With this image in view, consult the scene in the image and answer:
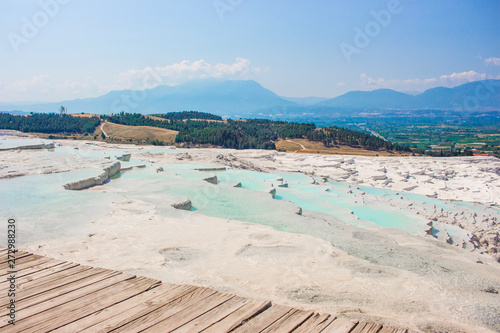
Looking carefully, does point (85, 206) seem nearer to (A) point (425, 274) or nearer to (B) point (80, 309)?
(B) point (80, 309)

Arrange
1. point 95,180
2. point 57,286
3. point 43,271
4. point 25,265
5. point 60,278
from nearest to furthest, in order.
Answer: point 57,286, point 60,278, point 43,271, point 25,265, point 95,180

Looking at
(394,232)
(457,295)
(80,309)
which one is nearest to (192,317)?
(80,309)

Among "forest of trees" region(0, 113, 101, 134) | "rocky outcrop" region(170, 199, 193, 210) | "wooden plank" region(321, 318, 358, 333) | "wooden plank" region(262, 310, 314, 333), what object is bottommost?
"rocky outcrop" region(170, 199, 193, 210)

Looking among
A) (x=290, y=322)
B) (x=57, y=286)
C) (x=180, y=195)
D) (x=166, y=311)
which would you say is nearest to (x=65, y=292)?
(x=57, y=286)

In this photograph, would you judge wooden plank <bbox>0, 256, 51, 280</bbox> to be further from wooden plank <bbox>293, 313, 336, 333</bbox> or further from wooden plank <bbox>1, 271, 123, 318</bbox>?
wooden plank <bbox>293, 313, 336, 333</bbox>

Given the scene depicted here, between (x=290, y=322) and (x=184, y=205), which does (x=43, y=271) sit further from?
(x=184, y=205)

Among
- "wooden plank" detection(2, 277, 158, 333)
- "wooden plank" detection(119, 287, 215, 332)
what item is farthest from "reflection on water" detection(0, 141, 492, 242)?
"wooden plank" detection(119, 287, 215, 332)

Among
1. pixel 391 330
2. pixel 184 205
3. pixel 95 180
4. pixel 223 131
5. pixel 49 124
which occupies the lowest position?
pixel 184 205
